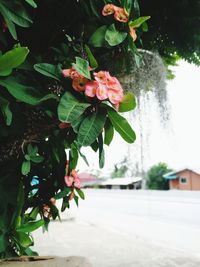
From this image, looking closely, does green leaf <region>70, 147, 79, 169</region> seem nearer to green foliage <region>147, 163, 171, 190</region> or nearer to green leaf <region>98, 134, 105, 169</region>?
green leaf <region>98, 134, 105, 169</region>

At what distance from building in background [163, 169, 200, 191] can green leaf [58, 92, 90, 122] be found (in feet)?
82.7

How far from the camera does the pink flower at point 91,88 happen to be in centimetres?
90

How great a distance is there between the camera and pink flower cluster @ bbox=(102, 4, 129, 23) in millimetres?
1028

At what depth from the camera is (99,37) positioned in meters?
1.03

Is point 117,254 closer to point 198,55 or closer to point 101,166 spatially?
point 198,55

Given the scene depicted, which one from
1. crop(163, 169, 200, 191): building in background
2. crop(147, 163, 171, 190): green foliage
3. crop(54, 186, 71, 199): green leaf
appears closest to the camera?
crop(54, 186, 71, 199): green leaf

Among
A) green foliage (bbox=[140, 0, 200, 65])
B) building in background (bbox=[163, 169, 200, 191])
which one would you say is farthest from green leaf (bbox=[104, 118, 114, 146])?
building in background (bbox=[163, 169, 200, 191])

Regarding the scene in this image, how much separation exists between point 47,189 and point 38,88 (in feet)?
2.26

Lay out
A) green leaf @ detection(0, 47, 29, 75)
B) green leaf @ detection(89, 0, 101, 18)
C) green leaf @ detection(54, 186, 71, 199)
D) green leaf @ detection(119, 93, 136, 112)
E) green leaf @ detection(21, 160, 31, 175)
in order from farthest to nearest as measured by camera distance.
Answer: green leaf @ detection(54, 186, 71, 199), green leaf @ detection(21, 160, 31, 175), green leaf @ detection(89, 0, 101, 18), green leaf @ detection(119, 93, 136, 112), green leaf @ detection(0, 47, 29, 75)

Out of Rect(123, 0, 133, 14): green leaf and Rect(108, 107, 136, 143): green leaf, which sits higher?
Rect(123, 0, 133, 14): green leaf

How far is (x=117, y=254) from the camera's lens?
11.3ft

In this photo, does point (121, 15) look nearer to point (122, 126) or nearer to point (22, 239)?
point (122, 126)

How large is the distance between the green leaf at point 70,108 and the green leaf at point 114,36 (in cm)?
22

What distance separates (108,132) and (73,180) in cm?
61
